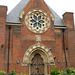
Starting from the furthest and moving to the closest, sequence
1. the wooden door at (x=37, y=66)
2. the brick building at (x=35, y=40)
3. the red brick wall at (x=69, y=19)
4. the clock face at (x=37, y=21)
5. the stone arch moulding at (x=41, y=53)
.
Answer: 1. the red brick wall at (x=69, y=19)
2. the clock face at (x=37, y=21)
3. the wooden door at (x=37, y=66)
4. the stone arch moulding at (x=41, y=53)
5. the brick building at (x=35, y=40)

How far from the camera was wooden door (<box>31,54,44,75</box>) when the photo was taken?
69.6 feet

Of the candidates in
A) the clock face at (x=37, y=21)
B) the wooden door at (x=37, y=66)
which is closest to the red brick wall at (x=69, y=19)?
the clock face at (x=37, y=21)

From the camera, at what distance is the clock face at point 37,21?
21875 millimetres

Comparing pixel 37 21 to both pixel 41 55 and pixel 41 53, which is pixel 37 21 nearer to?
pixel 41 53

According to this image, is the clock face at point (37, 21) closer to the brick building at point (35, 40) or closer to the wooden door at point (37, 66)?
the brick building at point (35, 40)

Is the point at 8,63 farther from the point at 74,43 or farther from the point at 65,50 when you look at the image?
the point at 74,43

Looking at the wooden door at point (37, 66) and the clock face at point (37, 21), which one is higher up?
the clock face at point (37, 21)

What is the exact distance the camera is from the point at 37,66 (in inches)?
842

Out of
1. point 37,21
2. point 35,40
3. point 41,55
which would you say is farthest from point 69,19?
point 41,55

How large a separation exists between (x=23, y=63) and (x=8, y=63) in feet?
6.23

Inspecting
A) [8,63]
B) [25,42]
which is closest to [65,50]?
[25,42]

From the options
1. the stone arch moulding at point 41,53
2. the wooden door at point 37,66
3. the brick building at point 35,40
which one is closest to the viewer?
the brick building at point 35,40

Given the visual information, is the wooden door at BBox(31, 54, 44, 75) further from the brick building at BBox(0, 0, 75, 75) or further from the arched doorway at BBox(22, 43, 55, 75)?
the arched doorway at BBox(22, 43, 55, 75)

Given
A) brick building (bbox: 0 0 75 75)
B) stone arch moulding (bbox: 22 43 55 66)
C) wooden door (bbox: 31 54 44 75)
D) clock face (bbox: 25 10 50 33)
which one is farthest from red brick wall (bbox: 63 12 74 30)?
wooden door (bbox: 31 54 44 75)
